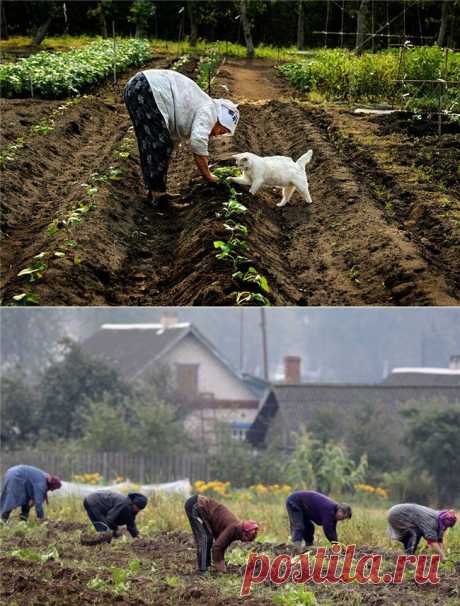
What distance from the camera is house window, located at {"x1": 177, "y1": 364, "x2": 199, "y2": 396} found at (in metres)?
7.91

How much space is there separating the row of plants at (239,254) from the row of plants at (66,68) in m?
4.99

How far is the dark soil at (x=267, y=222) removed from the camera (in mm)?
6500

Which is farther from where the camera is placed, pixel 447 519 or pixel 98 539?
pixel 98 539

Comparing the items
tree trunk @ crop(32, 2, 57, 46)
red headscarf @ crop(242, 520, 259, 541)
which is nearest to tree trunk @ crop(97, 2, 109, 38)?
tree trunk @ crop(32, 2, 57, 46)

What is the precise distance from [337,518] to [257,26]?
645cm

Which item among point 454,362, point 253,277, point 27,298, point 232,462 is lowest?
point 232,462

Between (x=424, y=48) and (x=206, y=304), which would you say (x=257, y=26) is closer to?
(x=424, y=48)

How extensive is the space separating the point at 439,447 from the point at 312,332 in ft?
4.18

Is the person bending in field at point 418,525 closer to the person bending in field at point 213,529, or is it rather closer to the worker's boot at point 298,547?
the worker's boot at point 298,547

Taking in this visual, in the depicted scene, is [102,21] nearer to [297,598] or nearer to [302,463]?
[302,463]

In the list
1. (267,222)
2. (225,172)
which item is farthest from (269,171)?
(225,172)

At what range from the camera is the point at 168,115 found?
7699mm

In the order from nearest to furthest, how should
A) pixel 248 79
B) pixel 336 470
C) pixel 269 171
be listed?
pixel 269 171 → pixel 336 470 → pixel 248 79

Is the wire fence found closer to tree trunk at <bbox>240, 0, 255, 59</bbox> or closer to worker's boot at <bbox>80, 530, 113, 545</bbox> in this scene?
worker's boot at <bbox>80, 530, 113, 545</bbox>
